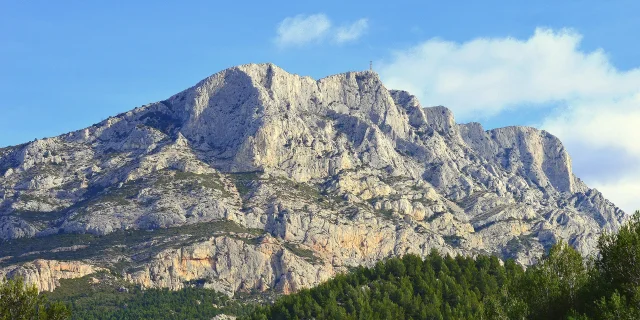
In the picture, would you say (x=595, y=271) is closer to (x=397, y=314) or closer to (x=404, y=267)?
(x=397, y=314)

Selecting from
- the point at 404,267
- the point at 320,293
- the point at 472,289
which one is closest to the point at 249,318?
the point at 320,293

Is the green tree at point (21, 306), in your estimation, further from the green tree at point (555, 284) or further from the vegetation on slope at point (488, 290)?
the green tree at point (555, 284)

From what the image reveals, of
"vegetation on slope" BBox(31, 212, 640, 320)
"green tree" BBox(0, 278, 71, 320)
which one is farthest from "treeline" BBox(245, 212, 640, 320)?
"green tree" BBox(0, 278, 71, 320)

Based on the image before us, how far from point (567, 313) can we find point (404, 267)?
80.8m

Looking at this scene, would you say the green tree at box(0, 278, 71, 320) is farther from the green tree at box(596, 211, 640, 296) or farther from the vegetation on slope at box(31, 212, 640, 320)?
the green tree at box(596, 211, 640, 296)

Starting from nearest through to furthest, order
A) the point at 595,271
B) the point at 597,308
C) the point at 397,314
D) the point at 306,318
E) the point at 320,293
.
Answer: the point at 597,308 → the point at 595,271 → the point at 397,314 → the point at 306,318 → the point at 320,293

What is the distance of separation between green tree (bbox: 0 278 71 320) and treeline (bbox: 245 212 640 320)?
42.3 metres

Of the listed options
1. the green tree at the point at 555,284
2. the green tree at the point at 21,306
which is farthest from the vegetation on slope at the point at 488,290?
the green tree at the point at 21,306

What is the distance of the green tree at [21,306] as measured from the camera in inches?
3081

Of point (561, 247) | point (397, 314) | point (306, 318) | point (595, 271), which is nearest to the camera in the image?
point (595, 271)

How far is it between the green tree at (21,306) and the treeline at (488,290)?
4228 cm

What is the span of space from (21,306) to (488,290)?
86.9m

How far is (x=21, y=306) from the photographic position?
78.9 m

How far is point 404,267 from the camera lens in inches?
6427
